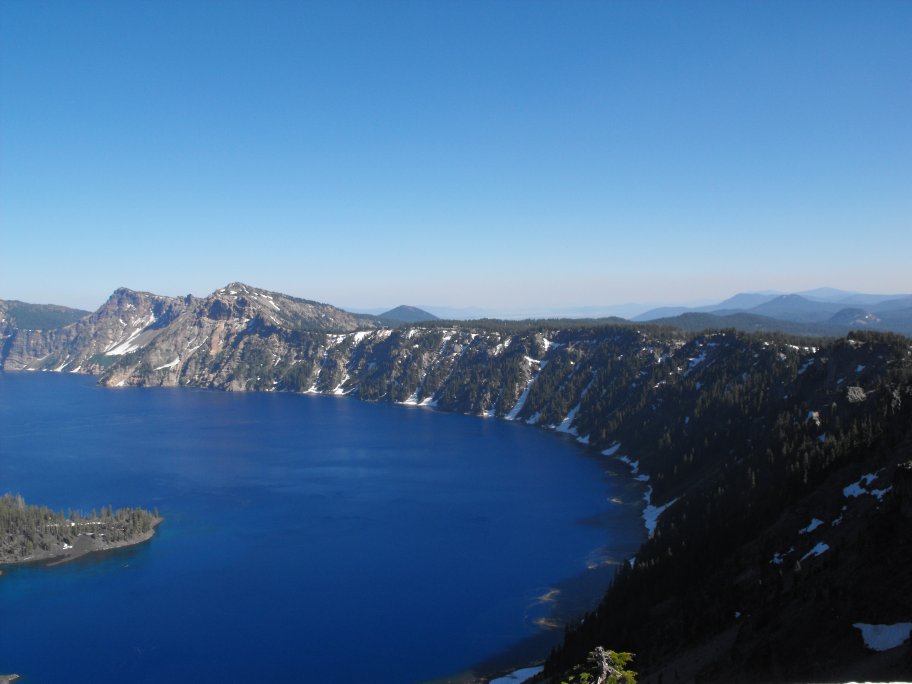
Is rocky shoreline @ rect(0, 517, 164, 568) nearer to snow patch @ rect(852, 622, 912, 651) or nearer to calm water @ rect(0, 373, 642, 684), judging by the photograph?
calm water @ rect(0, 373, 642, 684)

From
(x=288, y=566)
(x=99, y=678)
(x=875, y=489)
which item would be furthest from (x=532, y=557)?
(x=99, y=678)

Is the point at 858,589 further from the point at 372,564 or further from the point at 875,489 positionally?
the point at 372,564

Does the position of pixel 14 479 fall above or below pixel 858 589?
below

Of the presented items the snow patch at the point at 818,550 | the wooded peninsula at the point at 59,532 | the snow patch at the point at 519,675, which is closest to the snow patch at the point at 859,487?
the snow patch at the point at 818,550

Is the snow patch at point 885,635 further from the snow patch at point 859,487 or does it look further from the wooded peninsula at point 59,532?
the wooded peninsula at point 59,532

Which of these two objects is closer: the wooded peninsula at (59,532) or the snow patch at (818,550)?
the snow patch at (818,550)

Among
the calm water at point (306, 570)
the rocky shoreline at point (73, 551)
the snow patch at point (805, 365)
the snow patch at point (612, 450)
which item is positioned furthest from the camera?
the snow patch at point (612, 450)

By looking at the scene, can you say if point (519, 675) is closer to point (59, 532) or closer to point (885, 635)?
point (885, 635)

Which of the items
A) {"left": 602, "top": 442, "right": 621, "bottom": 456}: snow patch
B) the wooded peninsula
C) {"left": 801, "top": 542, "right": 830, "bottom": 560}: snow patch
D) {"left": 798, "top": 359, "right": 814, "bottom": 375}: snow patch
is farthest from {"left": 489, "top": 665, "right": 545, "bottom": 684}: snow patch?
{"left": 602, "top": 442, "right": 621, "bottom": 456}: snow patch
